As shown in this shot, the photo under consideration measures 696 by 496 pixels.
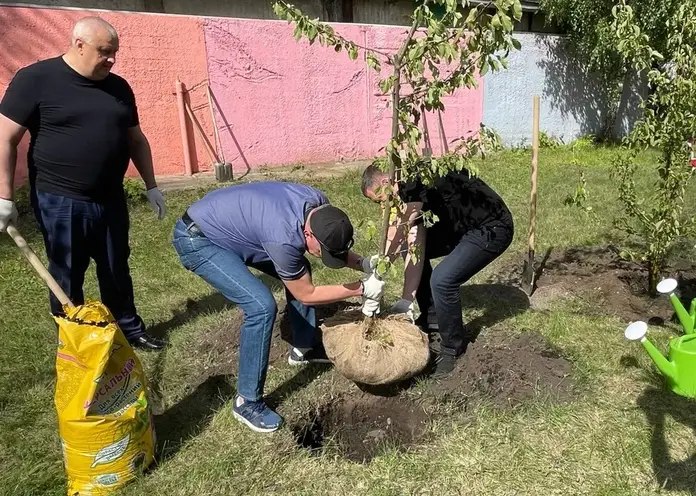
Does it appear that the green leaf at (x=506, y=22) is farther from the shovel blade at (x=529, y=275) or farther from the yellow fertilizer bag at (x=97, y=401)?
the shovel blade at (x=529, y=275)

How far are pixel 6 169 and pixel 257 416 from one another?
183 centimetres

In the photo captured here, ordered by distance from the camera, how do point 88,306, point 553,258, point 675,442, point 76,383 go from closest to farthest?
point 76,383 < point 88,306 < point 675,442 < point 553,258

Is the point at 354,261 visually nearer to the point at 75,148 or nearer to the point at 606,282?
the point at 75,148

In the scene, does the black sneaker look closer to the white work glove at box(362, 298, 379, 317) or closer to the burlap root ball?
the burlap root ball

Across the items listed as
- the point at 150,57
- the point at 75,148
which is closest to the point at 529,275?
the point at 75,148

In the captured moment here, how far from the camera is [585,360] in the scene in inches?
129

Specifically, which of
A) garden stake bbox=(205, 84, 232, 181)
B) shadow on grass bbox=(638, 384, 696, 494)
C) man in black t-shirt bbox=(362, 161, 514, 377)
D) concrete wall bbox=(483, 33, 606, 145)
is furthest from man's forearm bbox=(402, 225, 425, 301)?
concrete wall bbox=(483, 33, 606, 145)

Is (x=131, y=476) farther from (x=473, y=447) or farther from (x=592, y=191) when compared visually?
(x=592, y=191)

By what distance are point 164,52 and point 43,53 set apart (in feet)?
4.86

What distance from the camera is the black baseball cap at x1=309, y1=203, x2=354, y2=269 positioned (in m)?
2.36

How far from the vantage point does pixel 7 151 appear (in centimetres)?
286

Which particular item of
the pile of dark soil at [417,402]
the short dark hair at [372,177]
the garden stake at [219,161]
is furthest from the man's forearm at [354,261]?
the garden stake at [219,161]

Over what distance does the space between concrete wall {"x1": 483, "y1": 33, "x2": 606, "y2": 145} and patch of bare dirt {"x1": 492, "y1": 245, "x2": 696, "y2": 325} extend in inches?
240

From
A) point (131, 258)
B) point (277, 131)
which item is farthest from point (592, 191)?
point (131, 258)
